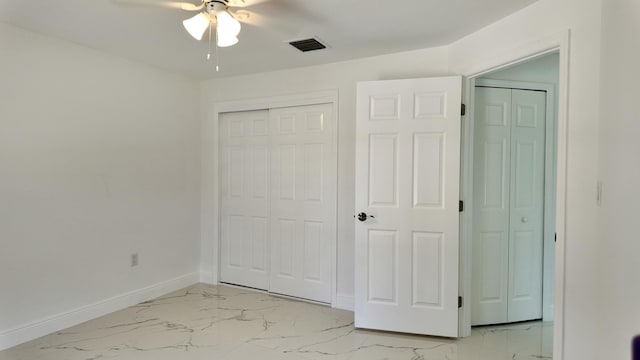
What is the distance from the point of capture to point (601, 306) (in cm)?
171

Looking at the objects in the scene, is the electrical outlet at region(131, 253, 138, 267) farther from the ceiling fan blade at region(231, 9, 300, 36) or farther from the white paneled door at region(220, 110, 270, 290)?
the ceiling fan blade at region(231, 9, 300, 36)

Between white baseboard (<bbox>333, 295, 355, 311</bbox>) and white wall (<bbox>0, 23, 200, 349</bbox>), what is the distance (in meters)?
1.77

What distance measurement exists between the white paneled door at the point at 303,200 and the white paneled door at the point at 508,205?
1275 mm

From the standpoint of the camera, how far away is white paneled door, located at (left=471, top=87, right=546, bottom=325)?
287 cm

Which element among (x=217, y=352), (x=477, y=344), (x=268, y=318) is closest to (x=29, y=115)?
(x=217, y=352)

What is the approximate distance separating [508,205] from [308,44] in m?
2.11

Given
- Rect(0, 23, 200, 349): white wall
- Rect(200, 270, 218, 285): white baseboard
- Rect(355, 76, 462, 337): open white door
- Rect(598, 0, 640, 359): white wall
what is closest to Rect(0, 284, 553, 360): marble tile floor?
Rect(355, 76, 462, 337): open white door

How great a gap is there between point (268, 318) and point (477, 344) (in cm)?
168

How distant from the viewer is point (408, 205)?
2.72 meters

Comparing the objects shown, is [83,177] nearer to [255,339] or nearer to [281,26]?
[255,339]

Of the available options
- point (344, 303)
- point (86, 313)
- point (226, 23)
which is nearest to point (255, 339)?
point (344, 303)

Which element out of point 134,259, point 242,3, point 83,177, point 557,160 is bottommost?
point 134,259

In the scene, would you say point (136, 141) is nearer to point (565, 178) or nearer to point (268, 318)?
point (268, 318)

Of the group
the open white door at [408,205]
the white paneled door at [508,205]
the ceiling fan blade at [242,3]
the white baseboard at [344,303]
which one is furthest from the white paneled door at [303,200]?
the ceiling fan blade at [242,3]
